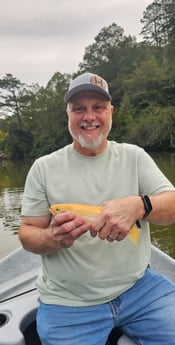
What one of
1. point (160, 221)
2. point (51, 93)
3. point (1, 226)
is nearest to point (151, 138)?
point (51, 93)

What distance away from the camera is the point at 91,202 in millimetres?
1904

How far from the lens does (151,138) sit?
32.0 meters

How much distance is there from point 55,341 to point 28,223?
0.59 m

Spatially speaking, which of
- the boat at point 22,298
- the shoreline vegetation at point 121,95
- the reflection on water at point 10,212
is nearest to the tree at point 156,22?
the shoreline vegetation at point 121,95

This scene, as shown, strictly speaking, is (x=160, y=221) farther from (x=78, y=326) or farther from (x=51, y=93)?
(x=51, y=93)

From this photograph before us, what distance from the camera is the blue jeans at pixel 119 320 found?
171 cm

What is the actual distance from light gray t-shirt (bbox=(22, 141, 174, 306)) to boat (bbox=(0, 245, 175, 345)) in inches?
9.5

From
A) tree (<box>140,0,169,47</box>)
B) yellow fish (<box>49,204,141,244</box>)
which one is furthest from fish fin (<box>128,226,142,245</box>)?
tree (<box>140,0,169,47</box>)

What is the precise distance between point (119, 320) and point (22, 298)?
0.76m

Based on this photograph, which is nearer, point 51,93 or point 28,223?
point 28,223

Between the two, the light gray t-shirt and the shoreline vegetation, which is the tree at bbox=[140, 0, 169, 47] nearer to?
the shoreline vegetation

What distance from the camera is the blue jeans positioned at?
1714 mm

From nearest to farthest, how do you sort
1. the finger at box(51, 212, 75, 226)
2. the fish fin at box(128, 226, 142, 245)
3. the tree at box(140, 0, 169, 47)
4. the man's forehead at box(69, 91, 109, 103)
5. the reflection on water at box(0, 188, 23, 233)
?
the finger at box(51, 212, 75, 226), the fish fin at box(128, 226, 142, 245), the man's forehead at box(69, 91, 109, 103), the reflection on water at box(0, 188, 23, 233), the tree at box(140, 0, 169, 47)

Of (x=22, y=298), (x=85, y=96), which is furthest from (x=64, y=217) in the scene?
(x=22, y=298)
